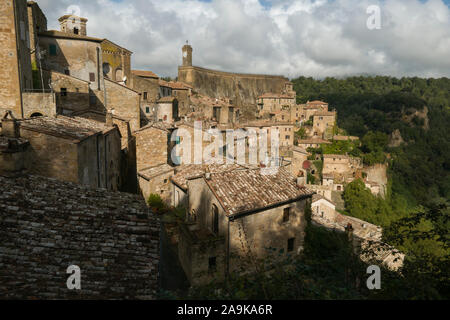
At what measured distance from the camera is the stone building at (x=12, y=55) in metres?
17.7

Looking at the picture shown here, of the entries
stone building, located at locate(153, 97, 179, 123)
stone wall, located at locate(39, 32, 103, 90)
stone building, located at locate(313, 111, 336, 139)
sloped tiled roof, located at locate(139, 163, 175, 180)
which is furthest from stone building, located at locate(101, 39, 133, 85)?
stone building, located at locate(313, 111, 336, 139)

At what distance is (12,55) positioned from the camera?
60.0 ft

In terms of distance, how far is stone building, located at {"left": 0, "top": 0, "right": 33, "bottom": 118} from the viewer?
58.2ft

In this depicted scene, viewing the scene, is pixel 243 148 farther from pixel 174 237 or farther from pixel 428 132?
pixel 428 132

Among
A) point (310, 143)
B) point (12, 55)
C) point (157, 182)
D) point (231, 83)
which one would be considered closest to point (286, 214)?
point (157, 182)

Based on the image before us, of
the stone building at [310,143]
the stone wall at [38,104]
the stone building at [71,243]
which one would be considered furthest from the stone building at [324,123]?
the stone building at [71,243]

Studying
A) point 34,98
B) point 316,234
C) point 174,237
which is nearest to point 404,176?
point 316,234

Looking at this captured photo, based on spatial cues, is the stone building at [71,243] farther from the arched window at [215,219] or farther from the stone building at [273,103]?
the stone building at [273,103]

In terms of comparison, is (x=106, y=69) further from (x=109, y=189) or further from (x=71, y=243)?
(x=71, y=243)

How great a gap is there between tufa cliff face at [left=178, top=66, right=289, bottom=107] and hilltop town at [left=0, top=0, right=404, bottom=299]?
50.4 m

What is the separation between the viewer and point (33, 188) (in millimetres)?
9055

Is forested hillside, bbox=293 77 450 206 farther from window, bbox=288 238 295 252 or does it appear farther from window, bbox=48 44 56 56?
window, bbox=48 44 56 56

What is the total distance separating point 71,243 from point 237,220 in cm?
885
